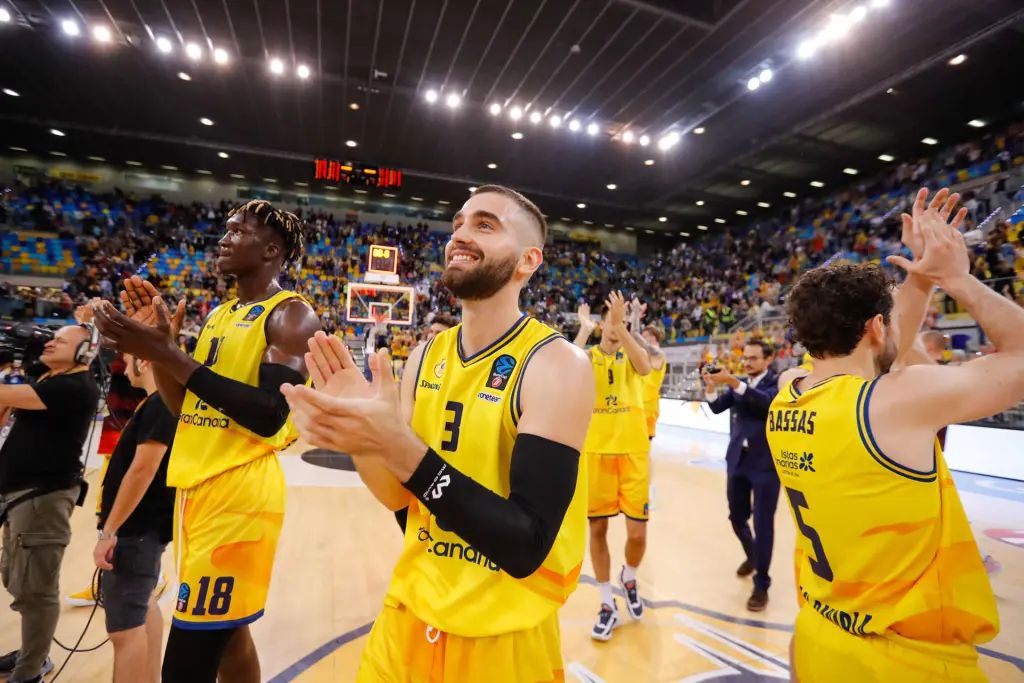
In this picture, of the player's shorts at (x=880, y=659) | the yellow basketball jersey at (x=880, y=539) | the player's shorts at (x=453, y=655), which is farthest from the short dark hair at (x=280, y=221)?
the player's shorts at (x=880, y=659)

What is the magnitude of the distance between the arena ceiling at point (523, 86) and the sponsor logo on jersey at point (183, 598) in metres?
11.7

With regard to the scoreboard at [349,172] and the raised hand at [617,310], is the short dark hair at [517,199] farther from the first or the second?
the scoreboard at [349,172]

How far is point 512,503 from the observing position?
1.08 meters

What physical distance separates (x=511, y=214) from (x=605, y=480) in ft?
9.36

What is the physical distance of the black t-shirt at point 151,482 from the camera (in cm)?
244

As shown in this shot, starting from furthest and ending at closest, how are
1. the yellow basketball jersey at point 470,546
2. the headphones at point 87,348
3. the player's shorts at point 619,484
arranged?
1. the player's shorts at point 619,484
2. the headphones at point 87,348
3. the yellow basketball jersey at point 470,546

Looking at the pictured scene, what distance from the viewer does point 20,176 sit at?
2166cm

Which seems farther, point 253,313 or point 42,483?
point 42,483

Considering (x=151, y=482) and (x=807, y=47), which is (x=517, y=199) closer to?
(x=151, y=482)

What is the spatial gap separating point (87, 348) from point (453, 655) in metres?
2.89

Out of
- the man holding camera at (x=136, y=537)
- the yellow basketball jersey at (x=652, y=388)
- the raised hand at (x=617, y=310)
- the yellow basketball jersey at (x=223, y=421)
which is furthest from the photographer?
the yellow basketball jersey at (x=652, y=388)

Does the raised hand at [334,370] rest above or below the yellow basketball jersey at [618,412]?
above

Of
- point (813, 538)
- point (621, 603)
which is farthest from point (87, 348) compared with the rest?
point (621, 603)

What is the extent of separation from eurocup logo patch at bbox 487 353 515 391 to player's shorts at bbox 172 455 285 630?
4.44ft
